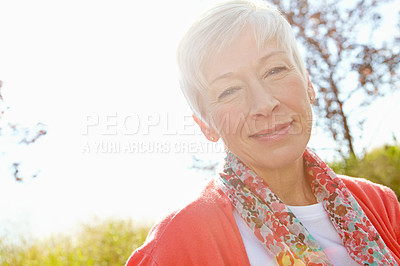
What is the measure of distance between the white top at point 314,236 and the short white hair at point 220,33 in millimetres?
741

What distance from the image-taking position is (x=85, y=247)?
3812 millimetres

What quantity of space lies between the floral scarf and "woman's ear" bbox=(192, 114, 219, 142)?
0.45ft

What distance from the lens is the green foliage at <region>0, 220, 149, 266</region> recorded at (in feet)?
11.0

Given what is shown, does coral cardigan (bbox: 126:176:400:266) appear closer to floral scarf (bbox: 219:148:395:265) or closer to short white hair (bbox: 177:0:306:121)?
floral scarf (bbox: 219:148:395:265)

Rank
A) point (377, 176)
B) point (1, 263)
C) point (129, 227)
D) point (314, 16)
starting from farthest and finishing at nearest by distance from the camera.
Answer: point (314, 16) → point (377, 176) → point (129, 227) → point (1, 263)

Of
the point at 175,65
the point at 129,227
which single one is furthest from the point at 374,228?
the point at 129,227

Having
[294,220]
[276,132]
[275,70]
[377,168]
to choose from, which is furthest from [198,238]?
[377,168]

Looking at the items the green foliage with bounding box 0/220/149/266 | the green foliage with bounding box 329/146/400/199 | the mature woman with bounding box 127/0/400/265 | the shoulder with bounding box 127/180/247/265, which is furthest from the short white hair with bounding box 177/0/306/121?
the green foliage with bounding box 329/146/400/199

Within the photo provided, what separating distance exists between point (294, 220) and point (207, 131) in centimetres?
66

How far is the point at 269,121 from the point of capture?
1719mm

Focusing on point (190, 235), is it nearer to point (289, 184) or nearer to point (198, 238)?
point (198, 238)

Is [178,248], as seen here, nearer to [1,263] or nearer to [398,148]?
[1,263]

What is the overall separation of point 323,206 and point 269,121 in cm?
62

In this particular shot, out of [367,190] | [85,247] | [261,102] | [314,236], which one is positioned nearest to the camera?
[261,102]
